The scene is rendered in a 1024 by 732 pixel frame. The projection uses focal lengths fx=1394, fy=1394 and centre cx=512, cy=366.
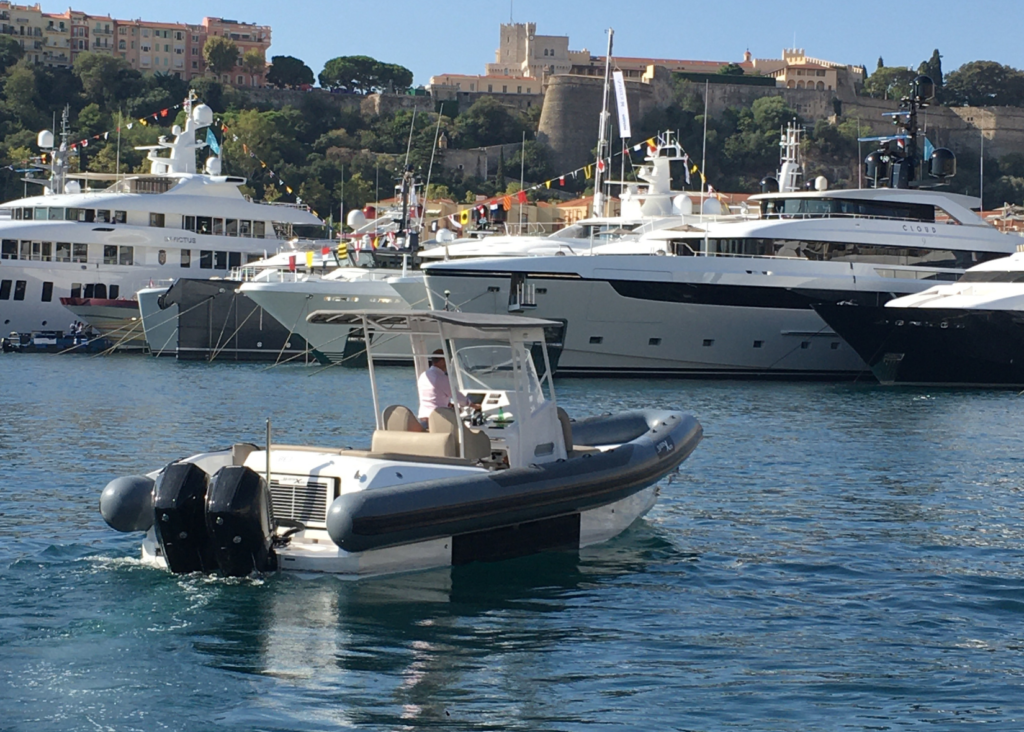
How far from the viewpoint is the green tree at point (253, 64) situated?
136625mm

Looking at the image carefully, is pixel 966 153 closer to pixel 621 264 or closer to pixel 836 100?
pixel 836 100

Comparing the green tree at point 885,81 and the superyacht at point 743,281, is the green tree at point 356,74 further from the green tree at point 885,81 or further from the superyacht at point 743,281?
the superyacht at point 743,281

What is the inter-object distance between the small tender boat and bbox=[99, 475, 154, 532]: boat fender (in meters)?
0.01

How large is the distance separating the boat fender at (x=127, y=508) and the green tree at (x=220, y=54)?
128095 millimetres

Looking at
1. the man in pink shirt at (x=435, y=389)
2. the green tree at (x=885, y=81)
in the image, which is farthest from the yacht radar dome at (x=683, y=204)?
the green tree at (x=885, y=81)

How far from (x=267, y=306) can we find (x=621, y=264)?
10756 mm

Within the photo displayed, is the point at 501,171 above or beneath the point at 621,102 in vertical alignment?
above

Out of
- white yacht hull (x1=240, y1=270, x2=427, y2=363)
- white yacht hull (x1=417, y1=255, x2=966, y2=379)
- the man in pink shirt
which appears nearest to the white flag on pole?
white yacht hull (x1=240, y1=270, x2=427, y2=363)

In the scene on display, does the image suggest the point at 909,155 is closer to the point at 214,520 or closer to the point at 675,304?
the point at 675,304

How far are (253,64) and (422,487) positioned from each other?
436ft

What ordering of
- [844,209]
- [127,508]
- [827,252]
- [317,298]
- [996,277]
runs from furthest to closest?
1. [317,298]
2. [844,209]
3. [827,252]
4. [996,277]
5. [127,508]

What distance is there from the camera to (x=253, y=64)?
450 ft

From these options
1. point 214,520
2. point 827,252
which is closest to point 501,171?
point 827,252

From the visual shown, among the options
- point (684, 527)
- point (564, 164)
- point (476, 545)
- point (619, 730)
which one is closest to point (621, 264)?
point (684, 527)
